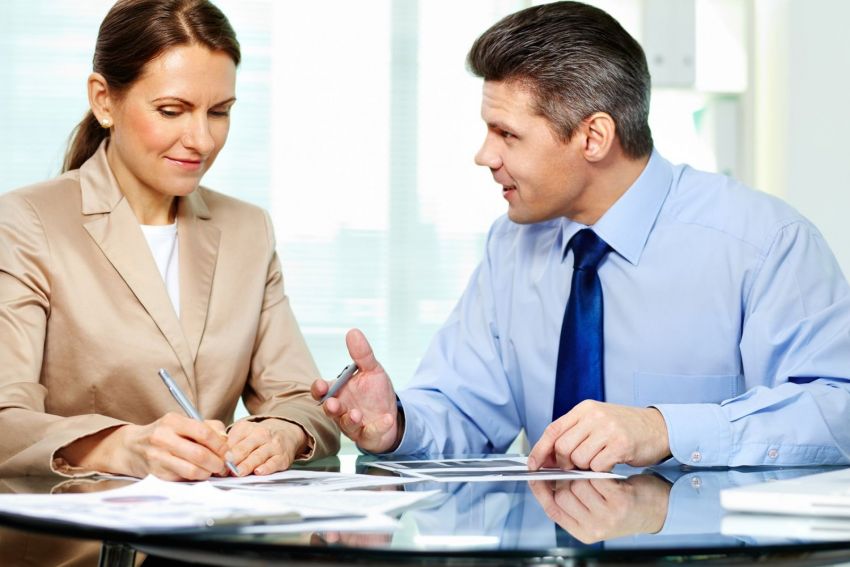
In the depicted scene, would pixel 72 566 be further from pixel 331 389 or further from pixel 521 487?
pixel 521 487

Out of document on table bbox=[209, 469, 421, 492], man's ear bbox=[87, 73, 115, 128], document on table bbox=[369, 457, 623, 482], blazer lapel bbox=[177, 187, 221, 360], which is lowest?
document on table bbox=[369, 457, 623, 482]

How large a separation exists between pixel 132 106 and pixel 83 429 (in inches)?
24.0

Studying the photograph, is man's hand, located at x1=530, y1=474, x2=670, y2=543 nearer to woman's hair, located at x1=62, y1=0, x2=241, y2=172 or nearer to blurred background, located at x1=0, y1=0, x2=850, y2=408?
woman's hair, located at x1=62, y1=0, x2=241, y2=172

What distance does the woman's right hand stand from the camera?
1.29m

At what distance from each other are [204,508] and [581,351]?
36.0 inches

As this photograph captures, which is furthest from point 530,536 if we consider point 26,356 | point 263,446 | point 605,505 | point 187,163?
point 187,163

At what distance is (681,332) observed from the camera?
1.80m

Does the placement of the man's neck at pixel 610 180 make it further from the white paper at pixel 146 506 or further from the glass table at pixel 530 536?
the white paper at pixel 146 506

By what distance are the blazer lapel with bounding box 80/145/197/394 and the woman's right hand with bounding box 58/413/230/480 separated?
1.19 ft

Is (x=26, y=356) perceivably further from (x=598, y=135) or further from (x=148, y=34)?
(x=598, y=135)

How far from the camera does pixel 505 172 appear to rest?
194cm

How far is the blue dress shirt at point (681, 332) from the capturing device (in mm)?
1561

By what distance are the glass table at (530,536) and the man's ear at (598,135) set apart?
0.83 meters

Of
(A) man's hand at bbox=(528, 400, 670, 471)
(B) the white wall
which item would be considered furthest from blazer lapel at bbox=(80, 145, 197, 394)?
(B) the white wall
